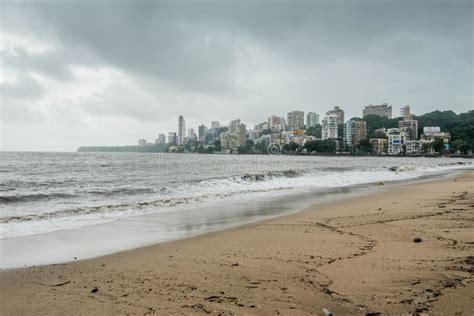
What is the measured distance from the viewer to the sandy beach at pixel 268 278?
3883mm

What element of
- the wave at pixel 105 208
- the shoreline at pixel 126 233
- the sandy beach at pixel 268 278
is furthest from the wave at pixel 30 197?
the sandy beach at pixel 268 278

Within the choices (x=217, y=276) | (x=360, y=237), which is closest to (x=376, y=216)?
(x=360, y=237)

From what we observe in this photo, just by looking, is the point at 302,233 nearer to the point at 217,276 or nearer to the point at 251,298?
the point at 217,276

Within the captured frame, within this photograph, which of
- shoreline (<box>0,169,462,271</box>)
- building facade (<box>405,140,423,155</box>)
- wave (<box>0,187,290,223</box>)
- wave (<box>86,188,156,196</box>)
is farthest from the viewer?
building facade (<box>405,140,423,155</box>)

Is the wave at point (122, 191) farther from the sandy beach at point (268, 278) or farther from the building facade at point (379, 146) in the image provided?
the building facade at point (379, 146)

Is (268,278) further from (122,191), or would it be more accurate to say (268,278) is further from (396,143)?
(396,143)

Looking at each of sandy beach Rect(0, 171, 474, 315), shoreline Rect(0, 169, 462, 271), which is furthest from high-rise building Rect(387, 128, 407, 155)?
sandy beach Rect(0, 171, 474, 315)

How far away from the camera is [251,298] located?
4.10 meters

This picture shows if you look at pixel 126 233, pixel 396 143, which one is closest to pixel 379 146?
pixel 396 143

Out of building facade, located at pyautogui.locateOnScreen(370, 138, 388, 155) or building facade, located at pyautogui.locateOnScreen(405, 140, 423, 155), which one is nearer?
building facade, located at pyautogui.locateOnScreen(405, 140, 423, 155)

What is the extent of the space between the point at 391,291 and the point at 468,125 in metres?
201

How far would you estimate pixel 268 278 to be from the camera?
481cm

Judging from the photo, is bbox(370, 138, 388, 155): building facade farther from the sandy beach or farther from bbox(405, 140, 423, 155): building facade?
the sandy beach

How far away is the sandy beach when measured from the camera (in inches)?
153
